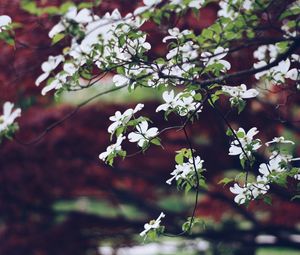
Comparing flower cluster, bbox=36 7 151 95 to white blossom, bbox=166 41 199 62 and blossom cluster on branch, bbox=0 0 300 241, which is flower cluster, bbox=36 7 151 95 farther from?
white blossom, bbox=166 41 199 62

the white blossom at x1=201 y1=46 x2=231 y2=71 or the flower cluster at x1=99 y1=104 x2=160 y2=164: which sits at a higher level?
the white blossom at x1=201 y1=46 x2=231 y2=71

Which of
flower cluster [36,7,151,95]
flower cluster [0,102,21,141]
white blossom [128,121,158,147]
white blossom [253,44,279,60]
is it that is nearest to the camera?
flower cluster [36,7,151,95]

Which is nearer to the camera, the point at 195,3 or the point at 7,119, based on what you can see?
the point at 195,3

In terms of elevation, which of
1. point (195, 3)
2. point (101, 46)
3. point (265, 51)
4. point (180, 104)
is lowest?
point (180, 104)

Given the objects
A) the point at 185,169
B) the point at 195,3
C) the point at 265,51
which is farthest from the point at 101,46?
the point at 265,51

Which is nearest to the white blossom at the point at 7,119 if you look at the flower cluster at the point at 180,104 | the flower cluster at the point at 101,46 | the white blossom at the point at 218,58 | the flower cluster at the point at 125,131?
A: the flower cluster at the point at 101,46

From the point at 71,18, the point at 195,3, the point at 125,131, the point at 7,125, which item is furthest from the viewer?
the point at 7,125

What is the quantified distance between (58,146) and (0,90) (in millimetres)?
660

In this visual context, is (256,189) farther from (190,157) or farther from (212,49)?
(212,49)

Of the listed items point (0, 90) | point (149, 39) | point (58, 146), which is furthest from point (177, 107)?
point (58, 146)

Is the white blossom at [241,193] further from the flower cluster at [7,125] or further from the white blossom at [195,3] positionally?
the flower cluster at [7,125]

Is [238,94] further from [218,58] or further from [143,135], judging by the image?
[143,135]

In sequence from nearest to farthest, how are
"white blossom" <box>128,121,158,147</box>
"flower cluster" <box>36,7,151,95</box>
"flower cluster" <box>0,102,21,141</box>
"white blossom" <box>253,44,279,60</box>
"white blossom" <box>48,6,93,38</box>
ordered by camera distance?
"white blossom" <box>48,6,93,38</box> → "flower cluster" <box>36,7,151,95</box> → "white blossom" <box>128,121,158,147</box> → "flower cluster" <box>0,102,21,141</box> → "white blossom" <box>253,44,279,60</box>

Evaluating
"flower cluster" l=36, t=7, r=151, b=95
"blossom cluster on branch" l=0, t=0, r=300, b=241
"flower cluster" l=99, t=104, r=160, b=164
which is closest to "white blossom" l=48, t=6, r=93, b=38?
"flower cluster" l=36, t=7, r=151, b=95
